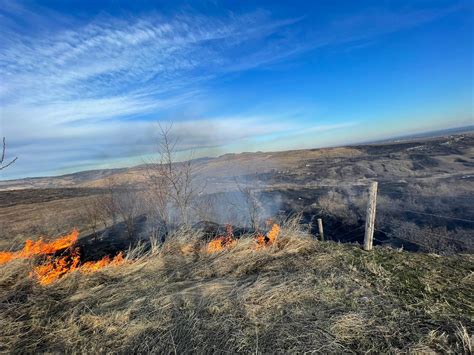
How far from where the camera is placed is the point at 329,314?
3.11m

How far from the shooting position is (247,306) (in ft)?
10.6

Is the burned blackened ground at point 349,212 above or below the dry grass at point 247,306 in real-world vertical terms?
below

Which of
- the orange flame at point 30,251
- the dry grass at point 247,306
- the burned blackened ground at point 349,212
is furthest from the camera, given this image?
the burned blackened ground at point 349,212

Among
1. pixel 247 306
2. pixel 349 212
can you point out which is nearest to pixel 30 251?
pixel 247 306

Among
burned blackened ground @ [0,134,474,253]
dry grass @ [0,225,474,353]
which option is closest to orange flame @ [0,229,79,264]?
dry grass @ [0,225,474,353]

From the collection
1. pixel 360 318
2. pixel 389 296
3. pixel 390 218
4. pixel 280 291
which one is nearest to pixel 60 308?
pixel 280 291

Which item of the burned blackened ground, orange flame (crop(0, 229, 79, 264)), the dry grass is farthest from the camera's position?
the burned blackened ground

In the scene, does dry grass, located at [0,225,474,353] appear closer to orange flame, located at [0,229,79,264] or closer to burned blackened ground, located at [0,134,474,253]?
orange flame, located at [0,229,79,264]

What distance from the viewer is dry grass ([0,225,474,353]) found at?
8.82ft

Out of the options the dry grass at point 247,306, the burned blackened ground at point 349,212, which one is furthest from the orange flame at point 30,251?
the burned blackened ground at point 349,212

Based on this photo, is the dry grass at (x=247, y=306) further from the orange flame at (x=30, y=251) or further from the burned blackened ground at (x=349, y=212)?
the burned blackened ground at (x=349, y=212)

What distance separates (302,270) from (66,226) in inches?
787

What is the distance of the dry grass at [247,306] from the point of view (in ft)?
8.82

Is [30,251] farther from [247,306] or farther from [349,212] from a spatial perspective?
[349,212]
